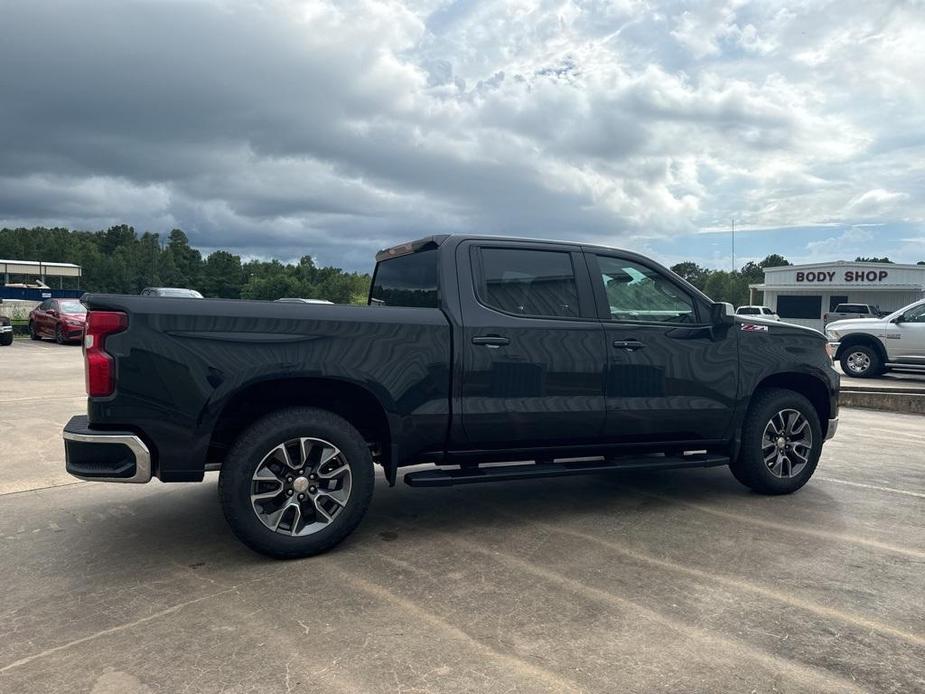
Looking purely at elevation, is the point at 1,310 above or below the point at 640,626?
above

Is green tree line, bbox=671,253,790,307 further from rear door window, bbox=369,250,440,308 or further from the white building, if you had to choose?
rear door window, bbox=369,250,440,308

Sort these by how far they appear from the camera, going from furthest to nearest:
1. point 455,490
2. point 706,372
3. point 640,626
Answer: point 455,490 < point 706,372 < point 640,626

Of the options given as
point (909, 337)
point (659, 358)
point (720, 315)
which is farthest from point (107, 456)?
point (909, 337)

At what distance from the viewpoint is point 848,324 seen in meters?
14.9

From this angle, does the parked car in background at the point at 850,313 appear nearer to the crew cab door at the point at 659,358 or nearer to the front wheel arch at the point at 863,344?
the front wheel arch at the point at 863,344

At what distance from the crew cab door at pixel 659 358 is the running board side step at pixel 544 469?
6.7 inches

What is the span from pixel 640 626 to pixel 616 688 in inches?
21.2

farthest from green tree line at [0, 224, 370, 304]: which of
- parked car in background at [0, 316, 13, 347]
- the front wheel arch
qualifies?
the front wheel arch

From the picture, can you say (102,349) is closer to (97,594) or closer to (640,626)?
(97,594)

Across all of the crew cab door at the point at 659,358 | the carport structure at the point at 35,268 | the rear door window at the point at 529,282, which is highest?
the carport structure at the point at 35,268

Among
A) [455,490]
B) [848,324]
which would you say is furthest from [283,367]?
[848,324]

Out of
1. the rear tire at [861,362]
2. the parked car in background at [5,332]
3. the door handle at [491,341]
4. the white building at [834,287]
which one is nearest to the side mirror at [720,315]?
the door handle at [491,341]

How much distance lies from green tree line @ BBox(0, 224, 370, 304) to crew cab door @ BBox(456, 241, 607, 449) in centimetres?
8280

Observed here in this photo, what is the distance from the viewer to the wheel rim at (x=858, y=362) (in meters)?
14.8
